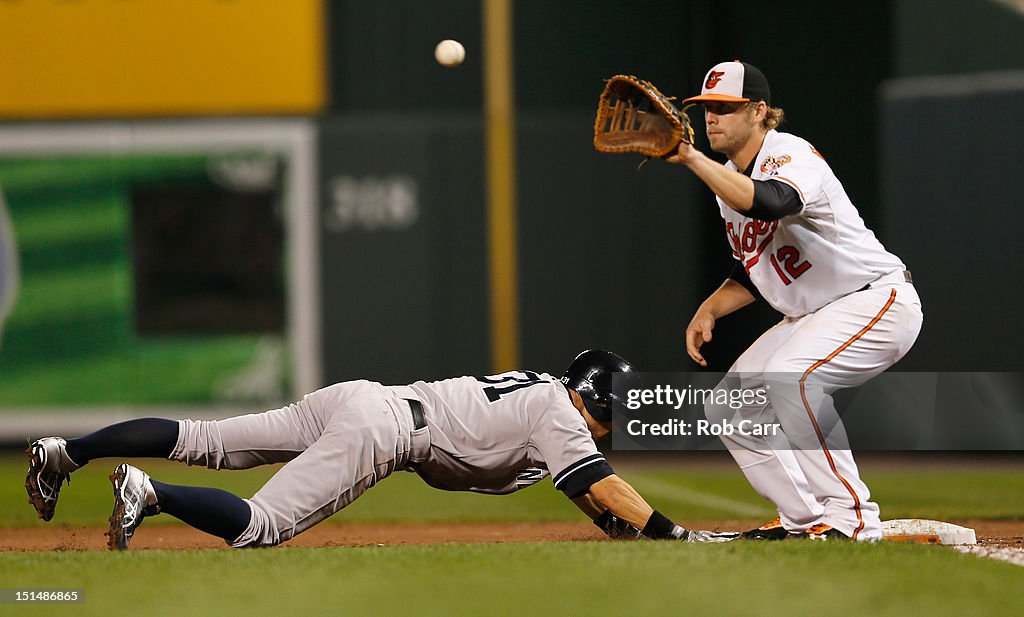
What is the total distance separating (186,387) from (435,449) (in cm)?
586

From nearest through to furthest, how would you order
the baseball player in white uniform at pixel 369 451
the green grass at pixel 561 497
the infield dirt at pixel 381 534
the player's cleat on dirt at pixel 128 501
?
the player's cleat on dirt at pixel 128 501 → the baseball player in white uniform at pixel 369 451 → the infield dirt at pixel 381 534 → the green grass at pixel 561 497

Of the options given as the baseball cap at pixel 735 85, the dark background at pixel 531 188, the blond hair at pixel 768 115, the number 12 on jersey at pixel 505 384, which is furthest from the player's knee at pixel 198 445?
the dark background at pixel 531 188

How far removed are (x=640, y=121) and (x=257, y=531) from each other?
65.4 inches

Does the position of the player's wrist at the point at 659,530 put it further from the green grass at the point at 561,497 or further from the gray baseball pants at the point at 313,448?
the green grass at the point at 561,497

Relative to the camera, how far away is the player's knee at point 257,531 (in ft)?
12.4

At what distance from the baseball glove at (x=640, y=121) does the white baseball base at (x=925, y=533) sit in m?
1.47

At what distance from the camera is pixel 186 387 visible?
31.1 ft

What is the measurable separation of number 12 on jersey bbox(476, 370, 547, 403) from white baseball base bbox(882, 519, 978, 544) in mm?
1235

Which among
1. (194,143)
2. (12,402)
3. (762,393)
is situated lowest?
(12,402)

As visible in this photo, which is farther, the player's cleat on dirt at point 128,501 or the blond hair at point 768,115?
the blond hair at point 768,115

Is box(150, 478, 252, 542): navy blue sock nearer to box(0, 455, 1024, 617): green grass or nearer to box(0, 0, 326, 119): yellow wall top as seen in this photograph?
box(0, 455, 1024, 617): green grass

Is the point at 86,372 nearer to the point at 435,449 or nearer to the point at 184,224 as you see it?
the point at 184,224

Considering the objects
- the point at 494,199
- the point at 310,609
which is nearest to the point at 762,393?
the point at 310,609

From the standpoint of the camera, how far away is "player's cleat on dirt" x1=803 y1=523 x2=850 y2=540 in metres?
3.90
